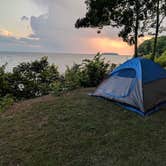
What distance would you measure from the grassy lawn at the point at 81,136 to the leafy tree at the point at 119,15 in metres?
5.22

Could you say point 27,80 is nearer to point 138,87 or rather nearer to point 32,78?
point 32,78

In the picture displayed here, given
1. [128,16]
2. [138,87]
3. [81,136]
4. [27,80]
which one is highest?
[128,16]

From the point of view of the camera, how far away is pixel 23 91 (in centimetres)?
772

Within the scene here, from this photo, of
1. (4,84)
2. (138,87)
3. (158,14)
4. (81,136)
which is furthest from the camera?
(158,14)

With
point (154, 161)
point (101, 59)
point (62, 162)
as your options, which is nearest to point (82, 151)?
point (62, 162)

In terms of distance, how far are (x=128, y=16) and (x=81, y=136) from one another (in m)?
7.26

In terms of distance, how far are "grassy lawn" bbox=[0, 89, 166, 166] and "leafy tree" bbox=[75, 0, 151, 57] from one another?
5.22m

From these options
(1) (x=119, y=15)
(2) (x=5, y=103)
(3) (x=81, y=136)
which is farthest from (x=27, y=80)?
(1) (x=119, y=15)

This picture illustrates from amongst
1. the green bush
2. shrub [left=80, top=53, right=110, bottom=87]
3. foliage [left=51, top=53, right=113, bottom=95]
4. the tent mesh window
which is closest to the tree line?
foliage [left=51, top=53, right=113, bottom=95]

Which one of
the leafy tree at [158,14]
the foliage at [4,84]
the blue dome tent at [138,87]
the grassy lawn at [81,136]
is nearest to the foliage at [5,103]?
the grassy lawn at [81,136]

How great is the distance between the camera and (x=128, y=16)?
1016 centimetres

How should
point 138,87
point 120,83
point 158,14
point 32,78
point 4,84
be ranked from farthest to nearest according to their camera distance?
point 158,14 → point 32,78 → point 4,84 → point 120,83 → point 138,87

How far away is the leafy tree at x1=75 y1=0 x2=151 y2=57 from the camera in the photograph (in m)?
9.79

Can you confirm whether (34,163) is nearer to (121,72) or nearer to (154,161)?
(154,161)
